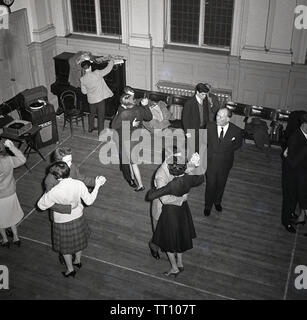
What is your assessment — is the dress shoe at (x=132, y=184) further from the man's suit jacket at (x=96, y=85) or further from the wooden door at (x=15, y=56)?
the wooden door at (x=15, y=56)

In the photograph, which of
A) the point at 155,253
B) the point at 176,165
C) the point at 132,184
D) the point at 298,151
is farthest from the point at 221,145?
the point at 132,184

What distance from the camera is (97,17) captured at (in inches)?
378

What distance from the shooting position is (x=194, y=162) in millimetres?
5004

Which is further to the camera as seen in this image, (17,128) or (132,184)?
(17,128)

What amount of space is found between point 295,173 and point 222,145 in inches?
41.0

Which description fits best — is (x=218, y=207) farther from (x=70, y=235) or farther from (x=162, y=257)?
(x=70, y=235)

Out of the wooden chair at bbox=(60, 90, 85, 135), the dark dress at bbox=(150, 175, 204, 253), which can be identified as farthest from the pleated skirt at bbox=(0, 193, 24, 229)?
the wooden chair at bbox=(60, 90, 85, 135)

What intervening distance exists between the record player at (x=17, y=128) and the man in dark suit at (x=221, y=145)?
140 inches

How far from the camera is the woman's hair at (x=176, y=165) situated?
15.8 feet

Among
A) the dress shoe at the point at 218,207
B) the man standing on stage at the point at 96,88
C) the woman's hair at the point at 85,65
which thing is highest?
the woman's hair at the point at 85,65

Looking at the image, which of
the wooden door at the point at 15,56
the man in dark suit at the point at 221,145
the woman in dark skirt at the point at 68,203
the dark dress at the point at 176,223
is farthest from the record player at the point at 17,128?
the dark dress at the point at 176,223

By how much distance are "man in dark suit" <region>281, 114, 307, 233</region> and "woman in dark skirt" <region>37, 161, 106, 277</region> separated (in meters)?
2.50

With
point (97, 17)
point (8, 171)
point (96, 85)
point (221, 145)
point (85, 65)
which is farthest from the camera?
point (97, 17)

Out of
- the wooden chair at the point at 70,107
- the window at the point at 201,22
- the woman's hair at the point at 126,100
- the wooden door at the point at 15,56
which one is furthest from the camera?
the wooden door at the point at 15,56
